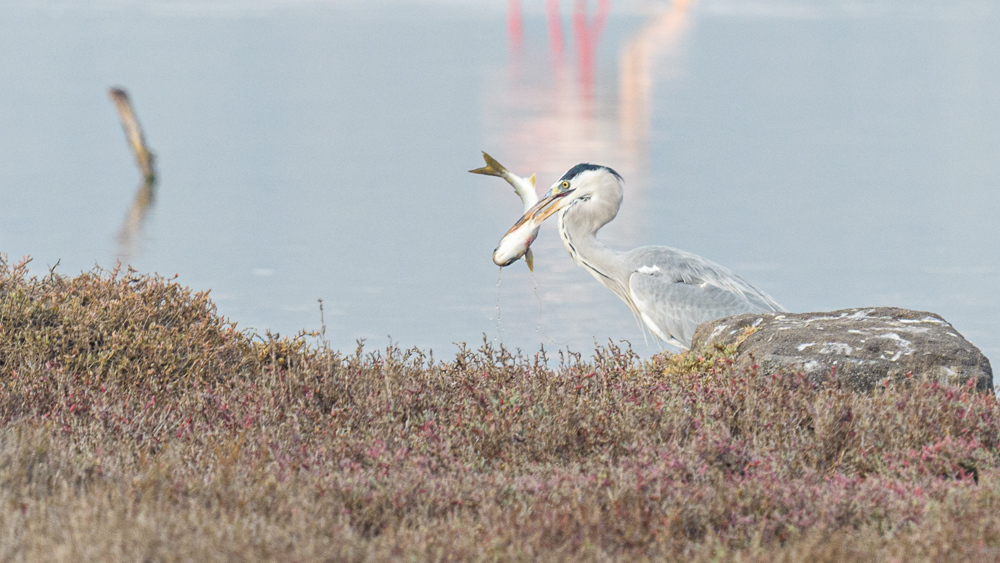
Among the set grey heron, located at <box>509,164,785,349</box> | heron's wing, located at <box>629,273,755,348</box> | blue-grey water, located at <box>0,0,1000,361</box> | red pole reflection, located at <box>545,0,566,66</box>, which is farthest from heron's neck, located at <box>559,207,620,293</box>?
red pole reflection, located at <box>545,0,566,66</box>

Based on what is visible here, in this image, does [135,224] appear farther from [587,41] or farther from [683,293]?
[587,41]

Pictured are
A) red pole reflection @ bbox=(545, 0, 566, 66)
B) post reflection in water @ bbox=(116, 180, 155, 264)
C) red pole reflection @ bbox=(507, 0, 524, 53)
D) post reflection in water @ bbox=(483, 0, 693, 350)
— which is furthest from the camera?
red pole reflection @ bbox=(507, 0, 524, 53)

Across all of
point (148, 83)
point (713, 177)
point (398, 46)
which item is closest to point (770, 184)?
point (713, 177)

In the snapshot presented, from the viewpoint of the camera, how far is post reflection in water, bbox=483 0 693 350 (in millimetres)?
12609

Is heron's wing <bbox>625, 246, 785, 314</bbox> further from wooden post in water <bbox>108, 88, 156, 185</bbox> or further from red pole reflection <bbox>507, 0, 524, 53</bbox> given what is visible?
red pole reflection <bbox>507, 0, 524, 53</bbox>

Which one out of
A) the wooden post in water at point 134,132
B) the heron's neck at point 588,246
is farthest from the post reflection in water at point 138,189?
the heron's neck at point 588,246

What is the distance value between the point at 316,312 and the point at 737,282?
5230mm

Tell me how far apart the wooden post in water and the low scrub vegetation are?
12.0 metres

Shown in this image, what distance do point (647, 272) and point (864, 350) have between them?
2133mm

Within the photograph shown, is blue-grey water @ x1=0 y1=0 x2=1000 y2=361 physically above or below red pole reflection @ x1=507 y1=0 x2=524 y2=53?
below

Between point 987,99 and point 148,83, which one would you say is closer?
point 987,99

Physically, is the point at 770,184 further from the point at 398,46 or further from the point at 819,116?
the point at 398,46

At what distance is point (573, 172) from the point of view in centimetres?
811

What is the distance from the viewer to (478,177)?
23.3 metres
